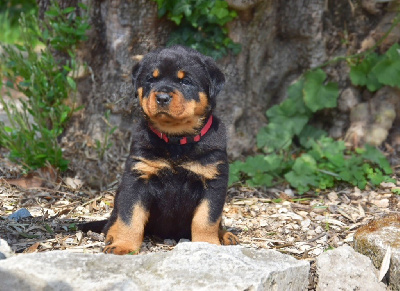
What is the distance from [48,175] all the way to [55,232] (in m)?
1.09

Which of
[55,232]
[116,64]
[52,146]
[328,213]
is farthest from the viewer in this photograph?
[116,64]

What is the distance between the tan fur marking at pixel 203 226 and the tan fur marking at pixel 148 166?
34 cm

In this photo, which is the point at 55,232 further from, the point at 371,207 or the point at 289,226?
the point at 371,207

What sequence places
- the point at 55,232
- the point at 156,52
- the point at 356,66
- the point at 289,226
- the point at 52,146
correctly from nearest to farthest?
1. the point at 156,52
2. the point at 55,232
3. the point at 289,226
4. the point at 52,146
5. the point at 356,66

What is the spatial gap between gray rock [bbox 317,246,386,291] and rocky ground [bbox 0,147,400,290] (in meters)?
0.13

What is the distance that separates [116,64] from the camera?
5477 mm

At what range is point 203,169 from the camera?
3.76 m

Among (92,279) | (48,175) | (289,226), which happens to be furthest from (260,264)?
(48,175)

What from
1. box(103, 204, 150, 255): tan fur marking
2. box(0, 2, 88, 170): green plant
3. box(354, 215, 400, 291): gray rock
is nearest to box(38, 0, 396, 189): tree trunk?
box(0, 2, 88, 170): green plant

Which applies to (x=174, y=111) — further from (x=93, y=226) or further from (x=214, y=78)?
(x=93, y=226)

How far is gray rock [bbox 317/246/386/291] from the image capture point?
343cm

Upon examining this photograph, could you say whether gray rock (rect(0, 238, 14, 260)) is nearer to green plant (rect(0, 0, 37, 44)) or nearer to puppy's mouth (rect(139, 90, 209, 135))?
puppy's mouth (rect(139, 90, 209, 135))

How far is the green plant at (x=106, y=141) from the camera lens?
5.18 m

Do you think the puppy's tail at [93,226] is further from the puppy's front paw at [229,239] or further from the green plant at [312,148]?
the green plant at [312,148]
